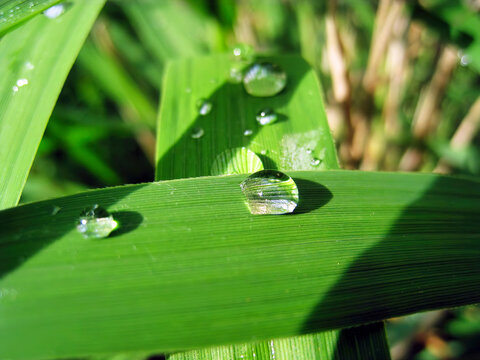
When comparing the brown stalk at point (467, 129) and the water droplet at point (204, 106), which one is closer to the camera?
the water droplet at point (204, 106)

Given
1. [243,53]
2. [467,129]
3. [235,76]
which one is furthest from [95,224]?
[467,129]

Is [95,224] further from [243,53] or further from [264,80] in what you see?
[243,53]

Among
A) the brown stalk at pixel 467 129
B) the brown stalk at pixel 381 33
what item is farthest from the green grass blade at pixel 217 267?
the brown stalk at pixel 467 129

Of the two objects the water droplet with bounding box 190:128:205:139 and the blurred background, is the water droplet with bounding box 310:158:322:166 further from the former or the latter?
the blurred background

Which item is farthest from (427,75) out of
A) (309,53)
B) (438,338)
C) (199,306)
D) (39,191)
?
(39,191)

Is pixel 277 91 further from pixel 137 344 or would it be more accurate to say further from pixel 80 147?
pixel 80 147

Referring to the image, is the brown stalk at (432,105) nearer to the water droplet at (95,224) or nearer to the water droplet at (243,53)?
the water droplet at (243,53)
